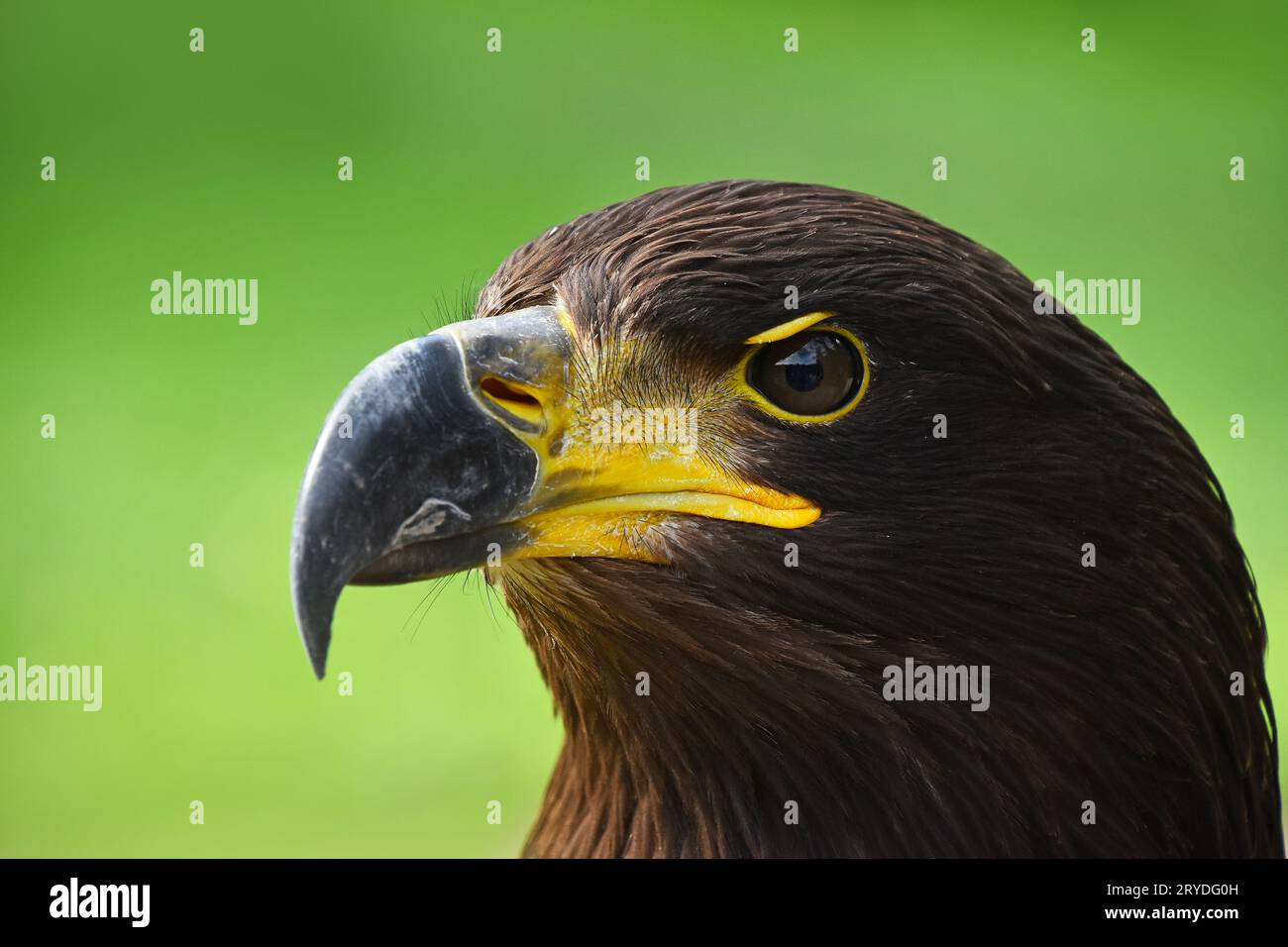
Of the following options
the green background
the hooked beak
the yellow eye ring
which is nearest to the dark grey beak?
the hooked beak

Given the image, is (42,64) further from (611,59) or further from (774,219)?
(774,219)

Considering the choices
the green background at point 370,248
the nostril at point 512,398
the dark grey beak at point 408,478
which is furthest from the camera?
the green background at point 370,248

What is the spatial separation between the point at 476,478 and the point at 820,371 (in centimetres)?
57

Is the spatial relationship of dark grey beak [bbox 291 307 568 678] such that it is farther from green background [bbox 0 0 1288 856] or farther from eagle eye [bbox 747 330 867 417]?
green background [bbox 0 0 1288 856]

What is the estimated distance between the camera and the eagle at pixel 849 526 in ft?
7.76

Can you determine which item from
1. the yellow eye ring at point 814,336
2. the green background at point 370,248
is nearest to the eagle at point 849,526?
the yellow eye ring at point 814,336

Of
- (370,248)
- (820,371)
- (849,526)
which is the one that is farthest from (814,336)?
(370,248)

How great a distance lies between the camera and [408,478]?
219 cm

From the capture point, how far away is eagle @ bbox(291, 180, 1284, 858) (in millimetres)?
2365

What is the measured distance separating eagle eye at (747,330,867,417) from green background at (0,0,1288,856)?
10.9ft

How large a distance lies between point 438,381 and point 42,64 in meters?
6.80

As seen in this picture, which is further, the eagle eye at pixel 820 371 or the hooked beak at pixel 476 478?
the eagle eye at pixel 820 371

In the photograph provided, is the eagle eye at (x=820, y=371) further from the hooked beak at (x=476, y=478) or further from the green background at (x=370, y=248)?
the green background at (x=370, y=248)

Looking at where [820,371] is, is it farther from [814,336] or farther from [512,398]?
[512,398]
